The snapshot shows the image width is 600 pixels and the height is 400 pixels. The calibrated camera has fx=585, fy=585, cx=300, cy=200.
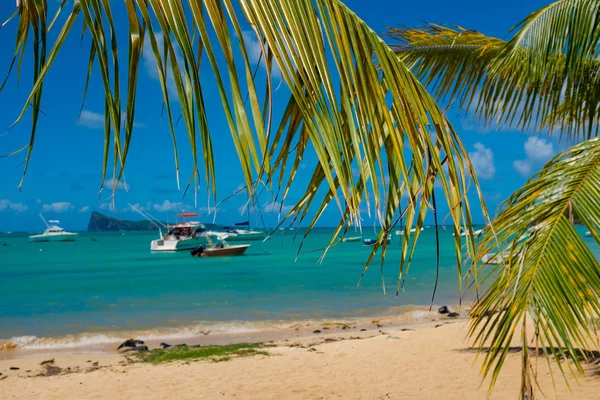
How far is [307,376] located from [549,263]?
21.4ft

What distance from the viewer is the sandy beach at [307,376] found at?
7.23 meters

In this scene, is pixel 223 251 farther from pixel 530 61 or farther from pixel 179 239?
pixel 530 61

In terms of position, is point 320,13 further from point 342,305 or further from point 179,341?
point 342,305

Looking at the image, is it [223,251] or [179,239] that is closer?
[223,251]

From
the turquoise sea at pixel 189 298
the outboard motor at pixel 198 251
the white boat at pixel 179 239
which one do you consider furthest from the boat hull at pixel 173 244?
the turquoise sea at pixel 189 298

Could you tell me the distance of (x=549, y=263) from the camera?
240 centimetres

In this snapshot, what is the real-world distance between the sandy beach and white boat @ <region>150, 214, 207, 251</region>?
4438 centimetres

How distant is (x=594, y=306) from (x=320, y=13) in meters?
1.85

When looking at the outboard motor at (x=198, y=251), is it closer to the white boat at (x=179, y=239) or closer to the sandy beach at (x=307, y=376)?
the white boat at (x=179, y=239)

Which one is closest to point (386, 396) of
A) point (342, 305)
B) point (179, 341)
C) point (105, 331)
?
point (179, 341)

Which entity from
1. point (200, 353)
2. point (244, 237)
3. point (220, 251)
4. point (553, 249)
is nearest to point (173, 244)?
point (220, 251)

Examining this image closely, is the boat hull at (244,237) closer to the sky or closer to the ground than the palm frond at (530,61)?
closer to the ground

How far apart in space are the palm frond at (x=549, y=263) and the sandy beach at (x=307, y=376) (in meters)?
4.24

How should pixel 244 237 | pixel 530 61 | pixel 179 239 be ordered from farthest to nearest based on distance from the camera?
pixel 244 237 < pixel 179 239 < pixel 530 61
